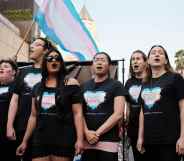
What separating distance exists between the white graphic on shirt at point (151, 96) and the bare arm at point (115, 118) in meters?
0.30

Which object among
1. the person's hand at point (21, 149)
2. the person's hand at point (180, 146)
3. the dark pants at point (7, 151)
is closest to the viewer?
the person's hand at point (180, 146)

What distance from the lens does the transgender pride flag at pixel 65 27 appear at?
327 inches

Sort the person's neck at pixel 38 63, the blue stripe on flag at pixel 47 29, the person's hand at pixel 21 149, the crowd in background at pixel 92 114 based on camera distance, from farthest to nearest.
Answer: the blue stripe on flag at pixel 47 29
the person's neck at pixel 38 63
the person's hand at pixel 21 149
the crowd in background at pixel 92 114

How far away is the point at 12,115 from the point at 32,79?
517mm

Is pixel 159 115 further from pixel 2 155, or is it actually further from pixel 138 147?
pixel 2 155

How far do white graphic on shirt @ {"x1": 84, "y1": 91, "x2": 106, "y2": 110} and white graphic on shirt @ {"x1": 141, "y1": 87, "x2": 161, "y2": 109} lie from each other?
481mm

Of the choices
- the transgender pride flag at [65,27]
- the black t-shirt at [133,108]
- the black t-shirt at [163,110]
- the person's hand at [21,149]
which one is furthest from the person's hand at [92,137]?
the transgender pride flag at [65,27]

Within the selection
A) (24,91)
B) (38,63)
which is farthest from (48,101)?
(38,63)

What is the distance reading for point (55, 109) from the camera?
190 inches

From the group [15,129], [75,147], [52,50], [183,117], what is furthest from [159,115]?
[15,129]

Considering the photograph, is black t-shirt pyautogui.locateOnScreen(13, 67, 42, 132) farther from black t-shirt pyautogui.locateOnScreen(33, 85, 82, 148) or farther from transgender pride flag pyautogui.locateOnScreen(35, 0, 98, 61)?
transgender pride flag pyautogui.locateOnScreen(35, 0, 98, 61)

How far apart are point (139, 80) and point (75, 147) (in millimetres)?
1714

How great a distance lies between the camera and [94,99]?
5.20 m

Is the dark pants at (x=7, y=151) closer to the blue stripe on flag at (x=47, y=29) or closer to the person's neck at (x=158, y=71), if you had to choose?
the person's neck at (x=158, y=71)
